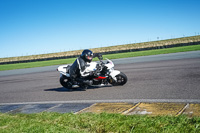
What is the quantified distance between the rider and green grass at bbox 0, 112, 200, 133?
146 inches

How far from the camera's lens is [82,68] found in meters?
7.92

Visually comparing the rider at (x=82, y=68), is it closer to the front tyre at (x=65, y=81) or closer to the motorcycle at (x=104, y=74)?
the motorcycle at (x=104, y=74)

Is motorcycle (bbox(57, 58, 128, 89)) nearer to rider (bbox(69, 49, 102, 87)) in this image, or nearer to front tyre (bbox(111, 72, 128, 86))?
front tyre (bbox(111, 72, 128, 86))

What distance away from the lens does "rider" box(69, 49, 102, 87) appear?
25.5 feet

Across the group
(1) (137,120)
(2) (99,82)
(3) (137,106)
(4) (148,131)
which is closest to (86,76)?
(2) (99,82)

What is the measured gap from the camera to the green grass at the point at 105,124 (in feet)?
10.9

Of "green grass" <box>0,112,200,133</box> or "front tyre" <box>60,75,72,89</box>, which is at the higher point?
"front tyre" <box>60,75,72,89</box>

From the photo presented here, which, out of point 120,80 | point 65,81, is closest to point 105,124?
point 120,80

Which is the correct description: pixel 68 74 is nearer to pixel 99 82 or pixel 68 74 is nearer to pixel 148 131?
pixel 99 82

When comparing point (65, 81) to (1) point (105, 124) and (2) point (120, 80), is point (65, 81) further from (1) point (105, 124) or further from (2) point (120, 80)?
(1) point (105, 124)

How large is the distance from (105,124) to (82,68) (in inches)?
174

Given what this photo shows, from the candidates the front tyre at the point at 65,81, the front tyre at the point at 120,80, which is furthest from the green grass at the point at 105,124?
the front tyre at the point at 65,81

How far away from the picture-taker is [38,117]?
457 centimetres

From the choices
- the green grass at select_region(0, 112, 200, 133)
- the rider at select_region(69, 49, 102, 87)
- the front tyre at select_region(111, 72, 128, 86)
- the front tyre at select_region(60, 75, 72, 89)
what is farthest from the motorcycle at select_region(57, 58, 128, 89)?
the green grass at select_region(0, 112, 200, 133)
